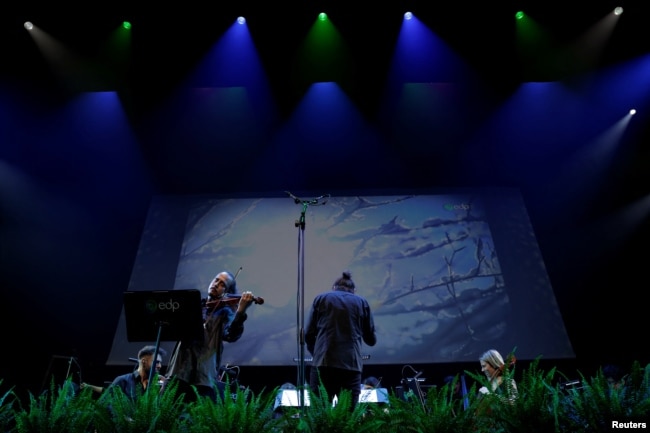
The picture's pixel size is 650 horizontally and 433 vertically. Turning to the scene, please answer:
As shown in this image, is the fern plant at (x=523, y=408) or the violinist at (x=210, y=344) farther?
the violinist at (x=210, y=344)

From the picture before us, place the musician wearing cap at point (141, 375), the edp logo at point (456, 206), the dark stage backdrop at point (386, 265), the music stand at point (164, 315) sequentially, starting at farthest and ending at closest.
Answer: the edp logo at point (456, 206), the dark stage backdrop at point (386, 265), the musician wearing cap at point (141, 375), the music stand at point (164, 315)

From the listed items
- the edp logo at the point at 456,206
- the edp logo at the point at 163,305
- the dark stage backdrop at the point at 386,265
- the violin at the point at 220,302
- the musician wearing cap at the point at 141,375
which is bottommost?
the musician wearing cap at the point at 141,375

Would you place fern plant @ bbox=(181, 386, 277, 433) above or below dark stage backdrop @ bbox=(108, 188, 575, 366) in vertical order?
below

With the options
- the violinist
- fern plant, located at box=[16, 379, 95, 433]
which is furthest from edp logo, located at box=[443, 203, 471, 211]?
fern plant, located at box=[16, 379, 95, 433]

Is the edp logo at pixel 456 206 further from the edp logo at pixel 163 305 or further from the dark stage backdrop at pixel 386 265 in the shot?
the edp logo at pixel 163 305

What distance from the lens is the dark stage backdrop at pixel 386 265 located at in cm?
561

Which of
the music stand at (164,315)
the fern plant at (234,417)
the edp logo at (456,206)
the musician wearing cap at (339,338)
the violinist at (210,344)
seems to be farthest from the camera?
the edp logo at (456,206)

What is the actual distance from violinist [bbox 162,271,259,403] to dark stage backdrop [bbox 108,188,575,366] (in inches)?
80.8

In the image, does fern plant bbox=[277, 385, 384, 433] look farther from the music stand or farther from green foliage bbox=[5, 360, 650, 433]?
the music stand

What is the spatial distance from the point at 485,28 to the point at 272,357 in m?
5.02

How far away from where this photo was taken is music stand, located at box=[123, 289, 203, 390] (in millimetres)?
2904

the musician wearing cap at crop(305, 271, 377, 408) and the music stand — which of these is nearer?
the music stand

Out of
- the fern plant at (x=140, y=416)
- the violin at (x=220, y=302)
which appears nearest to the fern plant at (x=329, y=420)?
the fern plant at (x=140, y=416)

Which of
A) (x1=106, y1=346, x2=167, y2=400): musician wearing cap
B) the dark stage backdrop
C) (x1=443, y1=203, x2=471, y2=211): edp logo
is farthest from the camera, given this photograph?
(x1=443, y1=203, x2=471, y2=211): edp logo
